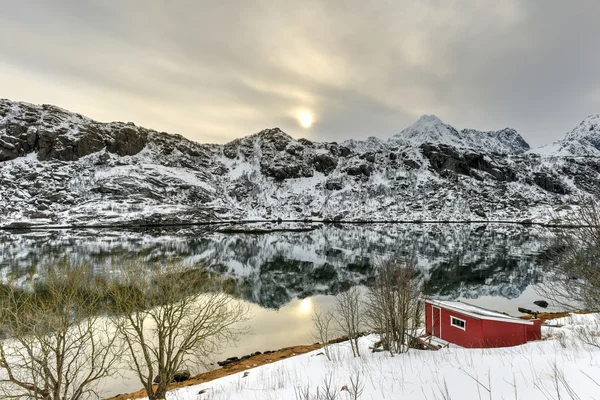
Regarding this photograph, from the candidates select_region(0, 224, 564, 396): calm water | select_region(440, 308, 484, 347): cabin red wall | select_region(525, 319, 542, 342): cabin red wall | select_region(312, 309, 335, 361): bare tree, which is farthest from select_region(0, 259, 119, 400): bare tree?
select_region(525, 319, 542, 342): cabin red wall

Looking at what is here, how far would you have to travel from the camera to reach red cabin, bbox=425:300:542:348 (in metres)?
19.6

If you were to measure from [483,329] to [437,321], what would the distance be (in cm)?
418

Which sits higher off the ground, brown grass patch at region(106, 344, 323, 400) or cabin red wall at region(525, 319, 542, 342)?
cabin red wall at region(525, 319, 542, 342)

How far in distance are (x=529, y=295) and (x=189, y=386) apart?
164 feet

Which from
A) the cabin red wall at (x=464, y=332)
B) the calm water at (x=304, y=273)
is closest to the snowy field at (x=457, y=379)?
the cabin red wall at (x=464, y=332)

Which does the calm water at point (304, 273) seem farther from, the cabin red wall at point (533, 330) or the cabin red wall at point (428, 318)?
the cabin red wall at point (533, 330)

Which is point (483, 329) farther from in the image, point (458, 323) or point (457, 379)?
point (457, 379)

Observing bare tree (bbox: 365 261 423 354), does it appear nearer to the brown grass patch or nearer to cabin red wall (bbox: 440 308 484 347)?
cabin red wall (bbox: 440 308 484 347)

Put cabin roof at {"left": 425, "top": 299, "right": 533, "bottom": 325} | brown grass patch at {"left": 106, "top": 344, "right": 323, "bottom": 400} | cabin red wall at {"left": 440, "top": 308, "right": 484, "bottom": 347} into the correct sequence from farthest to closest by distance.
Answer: brown grass patch at {"left": 106, "top": 344, "right": 323, "bottom": 400} < cabin roof at {"left": 425, "top": 299, "right": 533, "bottom": 325} < cabin red wall at {"left": 440, "top": 308, "right": 484, "bottom": 347}

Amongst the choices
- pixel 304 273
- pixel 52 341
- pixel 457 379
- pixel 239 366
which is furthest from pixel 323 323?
pixel 304 273

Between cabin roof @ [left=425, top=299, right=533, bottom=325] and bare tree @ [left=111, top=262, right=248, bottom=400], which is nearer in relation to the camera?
bare tree @ [left=111, top=262, right=248, bottom=400]

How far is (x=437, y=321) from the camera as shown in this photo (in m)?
23.6

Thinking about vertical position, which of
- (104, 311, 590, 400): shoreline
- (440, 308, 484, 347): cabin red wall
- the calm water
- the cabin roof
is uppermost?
the cabin roof

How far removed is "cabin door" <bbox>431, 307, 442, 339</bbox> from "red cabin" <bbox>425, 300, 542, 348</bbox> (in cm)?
32
